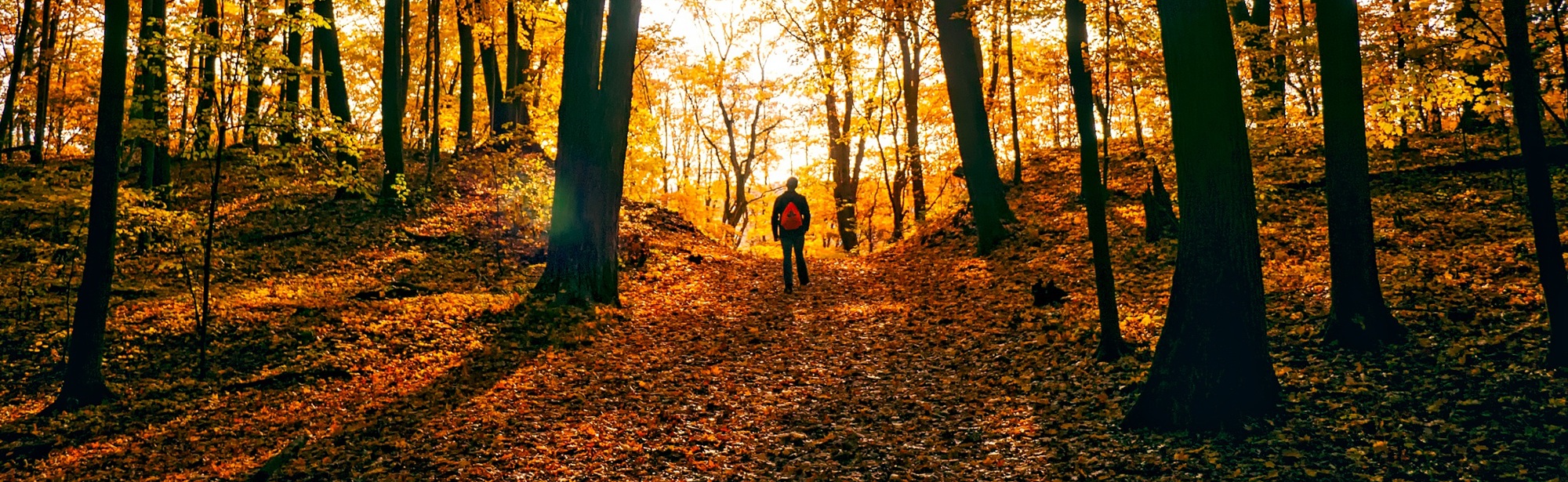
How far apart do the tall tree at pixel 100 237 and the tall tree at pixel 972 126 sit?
10.9 m

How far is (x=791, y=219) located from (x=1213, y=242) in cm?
749

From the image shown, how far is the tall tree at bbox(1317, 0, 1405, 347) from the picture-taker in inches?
249

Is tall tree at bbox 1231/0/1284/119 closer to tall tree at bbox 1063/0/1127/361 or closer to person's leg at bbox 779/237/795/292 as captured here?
tall tree at bbox 1063/0/1127/361

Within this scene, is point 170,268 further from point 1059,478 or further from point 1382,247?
point 1382,247

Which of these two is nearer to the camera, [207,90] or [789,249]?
[207,90]

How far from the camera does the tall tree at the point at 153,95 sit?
23.5 ft

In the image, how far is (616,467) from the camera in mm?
5605

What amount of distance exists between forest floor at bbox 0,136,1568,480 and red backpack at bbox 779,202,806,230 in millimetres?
1105

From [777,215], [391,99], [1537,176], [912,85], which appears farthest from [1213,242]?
[912,85]

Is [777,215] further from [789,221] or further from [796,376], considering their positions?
[796,376]

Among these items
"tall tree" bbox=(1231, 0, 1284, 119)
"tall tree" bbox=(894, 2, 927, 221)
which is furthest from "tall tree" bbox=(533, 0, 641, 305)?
"tall tree" bbox=(894, 2, 927, 221)

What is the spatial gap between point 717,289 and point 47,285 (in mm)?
8672

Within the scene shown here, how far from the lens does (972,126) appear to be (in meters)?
13.6

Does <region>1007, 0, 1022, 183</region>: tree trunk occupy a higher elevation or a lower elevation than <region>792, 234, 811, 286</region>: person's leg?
higher
